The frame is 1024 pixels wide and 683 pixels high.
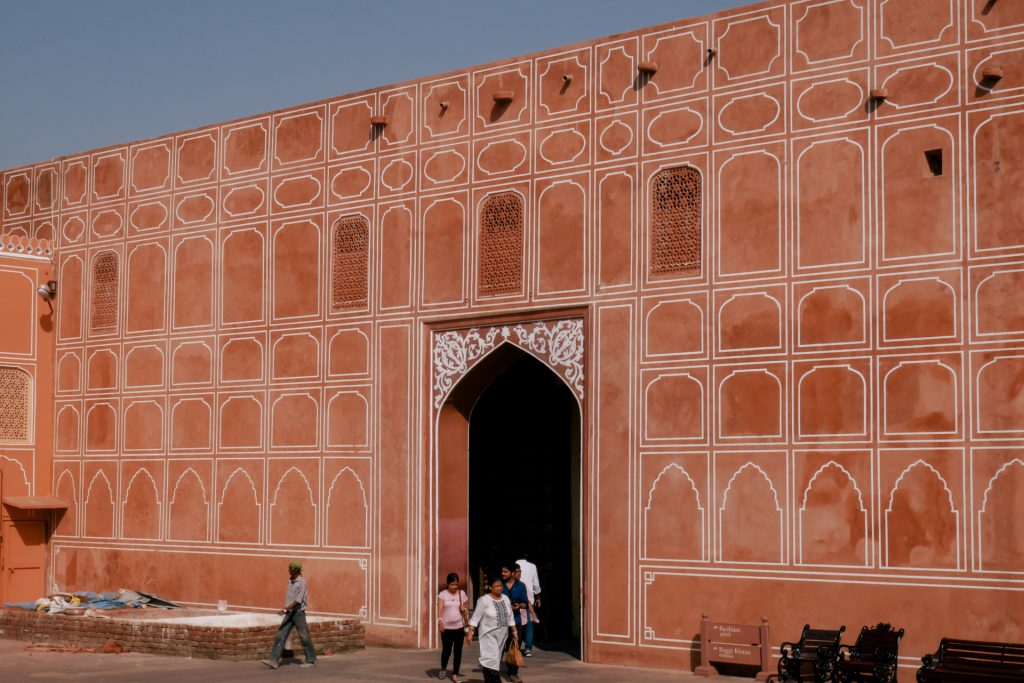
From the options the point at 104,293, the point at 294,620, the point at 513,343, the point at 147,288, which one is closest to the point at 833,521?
the point at 513,343

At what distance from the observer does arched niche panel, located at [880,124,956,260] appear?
1281 cm

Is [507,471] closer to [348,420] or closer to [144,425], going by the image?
[348,420]

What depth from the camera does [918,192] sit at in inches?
510

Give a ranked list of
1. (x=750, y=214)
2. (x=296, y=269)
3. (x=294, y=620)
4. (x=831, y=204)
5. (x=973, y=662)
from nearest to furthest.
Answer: (x=973, y=662), (x=831, y=204), (x=750, y=214), (x=294, y=620), (x=296, y=269)

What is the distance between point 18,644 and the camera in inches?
656

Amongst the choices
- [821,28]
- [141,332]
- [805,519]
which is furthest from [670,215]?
[141,332]

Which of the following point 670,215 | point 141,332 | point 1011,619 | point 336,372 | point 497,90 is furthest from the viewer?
point 141,332

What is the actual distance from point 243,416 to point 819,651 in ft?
29.3

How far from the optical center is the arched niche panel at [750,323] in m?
13.7

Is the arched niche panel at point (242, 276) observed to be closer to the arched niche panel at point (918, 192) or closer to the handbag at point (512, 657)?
the handbag at point (512, 657)

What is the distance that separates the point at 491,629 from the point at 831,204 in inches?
210

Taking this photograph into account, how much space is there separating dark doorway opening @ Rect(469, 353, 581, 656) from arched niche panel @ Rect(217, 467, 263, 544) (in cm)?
288

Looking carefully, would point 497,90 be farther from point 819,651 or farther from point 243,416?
point 819,651

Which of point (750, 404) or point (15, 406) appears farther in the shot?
point (15, 406)
